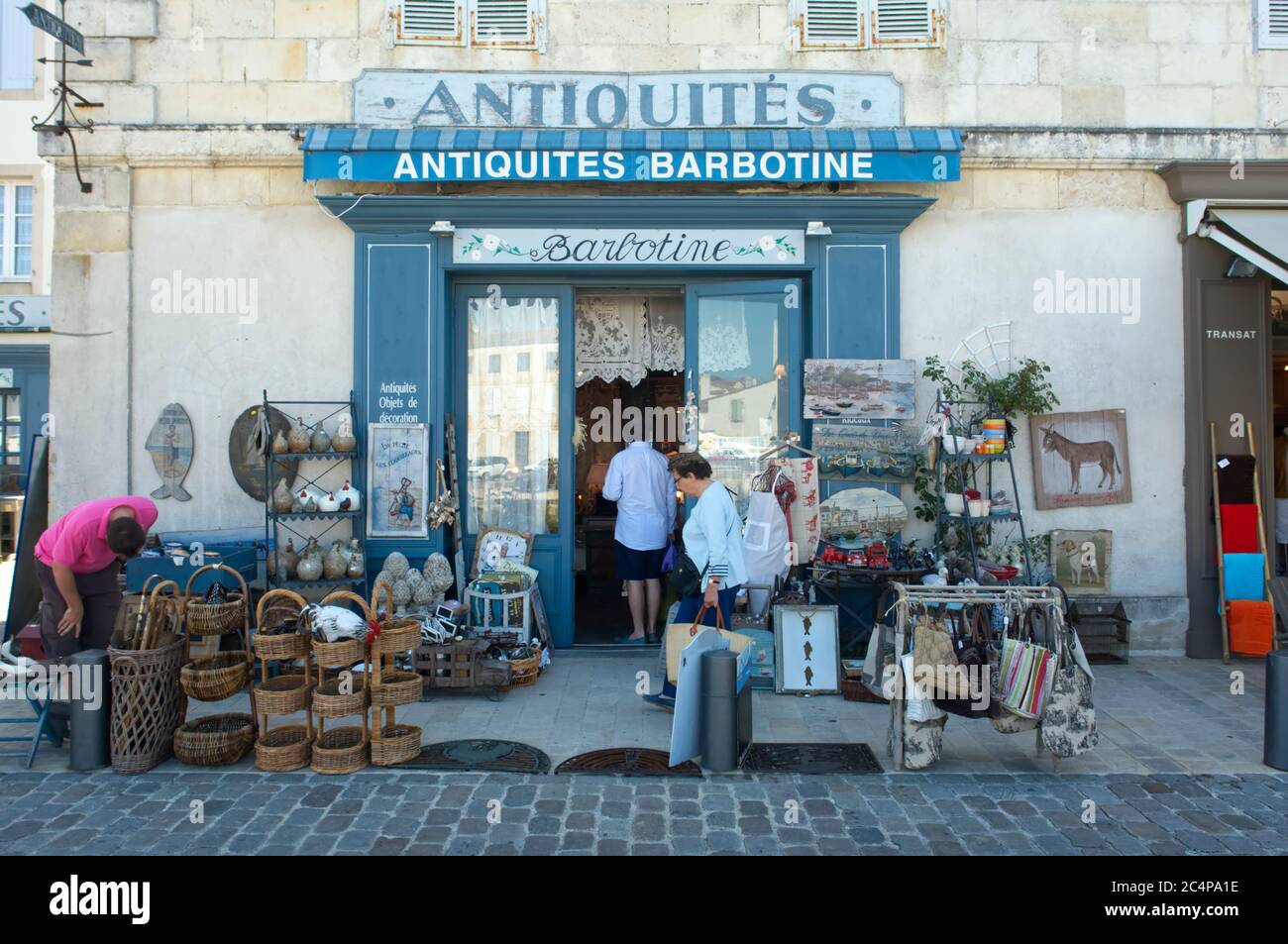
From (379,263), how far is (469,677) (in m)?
3.70

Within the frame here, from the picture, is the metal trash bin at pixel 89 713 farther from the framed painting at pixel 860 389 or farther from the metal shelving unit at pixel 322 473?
the framed painting at pixel 860 389

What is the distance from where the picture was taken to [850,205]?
8.16 metres

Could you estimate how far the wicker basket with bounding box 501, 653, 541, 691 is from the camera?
7.17m

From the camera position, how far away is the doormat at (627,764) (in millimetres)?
5492

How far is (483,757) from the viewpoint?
5715 mm

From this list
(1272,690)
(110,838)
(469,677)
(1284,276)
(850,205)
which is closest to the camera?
(110,838)

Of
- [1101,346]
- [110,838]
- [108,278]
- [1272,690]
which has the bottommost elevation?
[110,838]

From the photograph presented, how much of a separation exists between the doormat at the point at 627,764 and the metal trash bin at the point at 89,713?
8.73 feet

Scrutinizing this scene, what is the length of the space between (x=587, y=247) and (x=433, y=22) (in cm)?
235

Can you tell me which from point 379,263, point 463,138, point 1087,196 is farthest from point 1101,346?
point 379,263

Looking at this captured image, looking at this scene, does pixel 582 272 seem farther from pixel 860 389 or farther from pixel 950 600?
pixel 950 600

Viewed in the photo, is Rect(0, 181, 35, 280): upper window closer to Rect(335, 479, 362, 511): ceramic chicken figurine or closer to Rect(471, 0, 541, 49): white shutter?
Rect(471, 0, 541, 49): white shutter

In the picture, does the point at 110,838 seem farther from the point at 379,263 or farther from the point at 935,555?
the point at 935,555

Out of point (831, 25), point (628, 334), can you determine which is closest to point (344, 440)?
point (628, 334)
